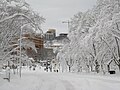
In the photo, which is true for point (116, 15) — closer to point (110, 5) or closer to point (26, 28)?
point (110, 5)

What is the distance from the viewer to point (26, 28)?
30.0m

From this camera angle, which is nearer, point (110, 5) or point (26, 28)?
point (26, 28)

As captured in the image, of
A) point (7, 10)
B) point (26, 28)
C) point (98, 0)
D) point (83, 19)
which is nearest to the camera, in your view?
point (7, 10)

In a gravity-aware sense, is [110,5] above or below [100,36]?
above

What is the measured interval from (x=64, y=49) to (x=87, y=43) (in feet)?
103

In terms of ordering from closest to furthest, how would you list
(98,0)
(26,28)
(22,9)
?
(22,9)
(26,28)
(98,0)

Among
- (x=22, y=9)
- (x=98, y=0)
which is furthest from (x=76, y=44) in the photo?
(x=22, y=9)

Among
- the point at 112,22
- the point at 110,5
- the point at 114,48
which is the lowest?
the point at 114,48

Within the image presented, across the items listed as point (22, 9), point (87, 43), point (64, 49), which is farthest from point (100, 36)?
point (64, 49)

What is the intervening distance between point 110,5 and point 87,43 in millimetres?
5256

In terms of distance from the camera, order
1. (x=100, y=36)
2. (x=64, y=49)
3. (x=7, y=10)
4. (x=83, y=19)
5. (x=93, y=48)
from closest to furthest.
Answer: (x=7, y=10), (x=100, y=36), (x=93, y=48), (x=83, y=19), (x=64, y=49)

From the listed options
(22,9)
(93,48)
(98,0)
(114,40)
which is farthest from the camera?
(93,48)

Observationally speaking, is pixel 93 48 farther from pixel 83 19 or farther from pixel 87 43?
pixel 87 43

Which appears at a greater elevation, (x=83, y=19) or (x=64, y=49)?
(x=83, y=19)
